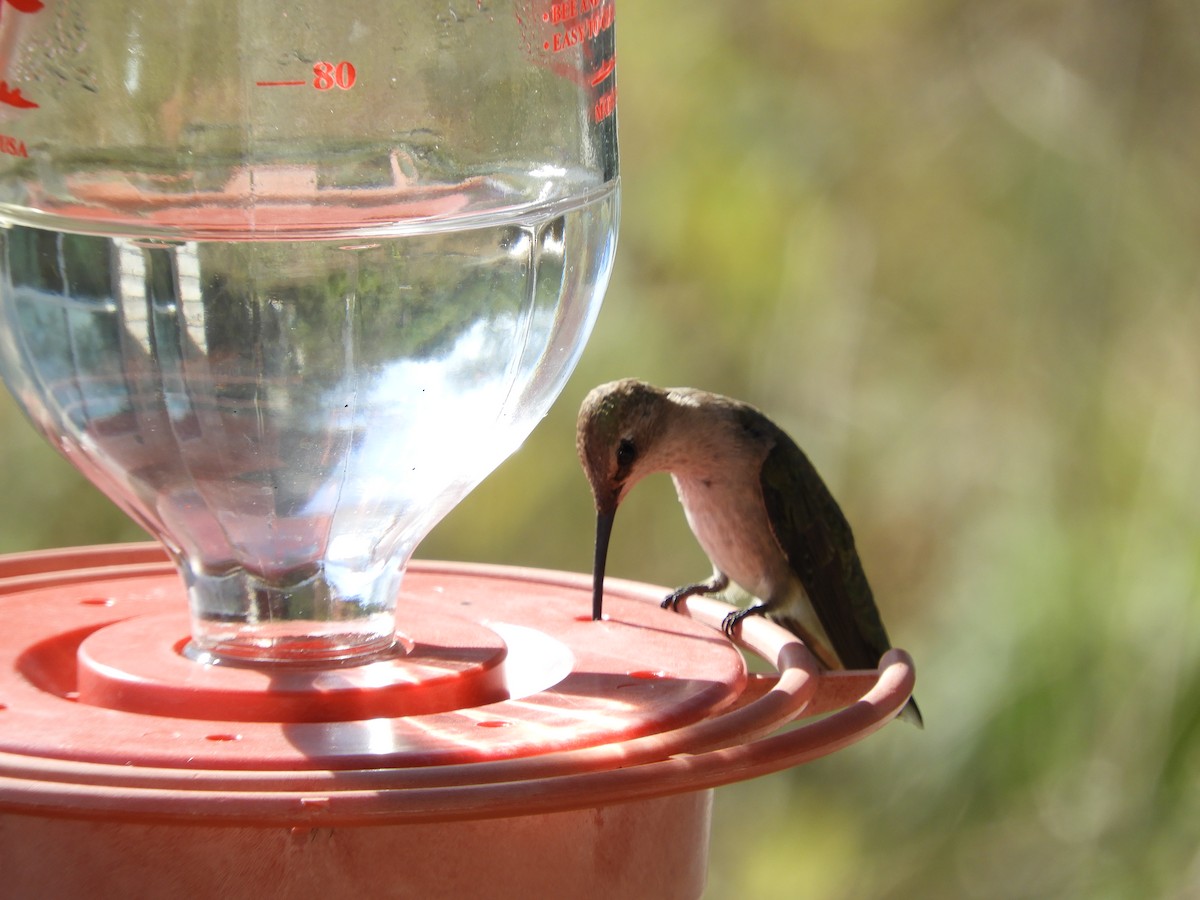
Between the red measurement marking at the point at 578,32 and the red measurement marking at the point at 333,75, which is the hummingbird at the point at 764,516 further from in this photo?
the red measurement marking at the point at 333,75

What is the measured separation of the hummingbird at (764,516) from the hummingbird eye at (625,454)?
53 mm

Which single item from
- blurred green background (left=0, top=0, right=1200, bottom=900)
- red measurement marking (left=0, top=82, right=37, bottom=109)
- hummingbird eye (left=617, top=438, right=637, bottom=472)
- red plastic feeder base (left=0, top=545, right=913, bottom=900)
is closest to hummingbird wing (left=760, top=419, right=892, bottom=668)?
hummingbird eye (left=617, top=438, right=637, bottom=472)

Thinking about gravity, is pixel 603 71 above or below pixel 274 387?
above

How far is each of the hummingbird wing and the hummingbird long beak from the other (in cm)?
35

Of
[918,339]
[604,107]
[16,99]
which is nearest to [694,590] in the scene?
[604,107]

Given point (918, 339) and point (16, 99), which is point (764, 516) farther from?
point (918, 339)

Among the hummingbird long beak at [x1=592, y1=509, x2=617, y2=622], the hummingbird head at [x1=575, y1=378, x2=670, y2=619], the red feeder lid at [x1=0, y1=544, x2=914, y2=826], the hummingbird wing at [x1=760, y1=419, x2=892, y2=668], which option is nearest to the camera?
the red feeder lid at [x1=0, y1=544, x2=914, y2=826]

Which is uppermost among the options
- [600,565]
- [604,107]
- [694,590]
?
[604,107]

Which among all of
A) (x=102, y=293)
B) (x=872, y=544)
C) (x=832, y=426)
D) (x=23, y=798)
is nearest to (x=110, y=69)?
(x=102, y=293)

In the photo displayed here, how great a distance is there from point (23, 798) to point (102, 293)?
0.52 metres

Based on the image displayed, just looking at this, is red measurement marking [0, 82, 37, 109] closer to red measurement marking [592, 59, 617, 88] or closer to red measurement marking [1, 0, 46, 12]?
red measurement marking [1, 0, 46, 12]

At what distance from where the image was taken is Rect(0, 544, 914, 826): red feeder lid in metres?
0.90

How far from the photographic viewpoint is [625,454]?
7.90 ft

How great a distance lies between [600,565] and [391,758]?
2.74 ft
